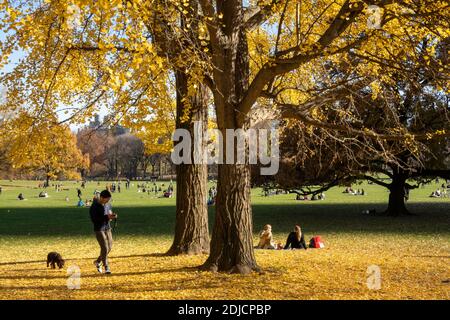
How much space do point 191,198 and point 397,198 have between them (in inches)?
802

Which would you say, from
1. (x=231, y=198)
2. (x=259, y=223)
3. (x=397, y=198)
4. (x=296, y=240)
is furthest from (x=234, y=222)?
(x=397, y=198)

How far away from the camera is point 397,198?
30469mm

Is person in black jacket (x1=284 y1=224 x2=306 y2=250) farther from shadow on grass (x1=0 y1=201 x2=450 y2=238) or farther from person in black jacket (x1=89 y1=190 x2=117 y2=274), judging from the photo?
person in black jacket (x1=89 y1=190 x2=117 y2=274)

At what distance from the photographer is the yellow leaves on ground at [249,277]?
8719mm

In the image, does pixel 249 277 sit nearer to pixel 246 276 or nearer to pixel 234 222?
pixel 246 276

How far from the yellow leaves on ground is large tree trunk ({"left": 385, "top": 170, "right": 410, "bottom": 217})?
47.3 ft

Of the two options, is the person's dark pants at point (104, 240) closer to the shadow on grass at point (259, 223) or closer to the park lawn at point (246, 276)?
the park lawn at point (246, 276)

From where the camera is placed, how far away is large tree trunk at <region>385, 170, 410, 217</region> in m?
30.0

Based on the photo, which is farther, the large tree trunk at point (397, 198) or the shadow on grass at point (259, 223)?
the large tree trunk at point (397, 198)

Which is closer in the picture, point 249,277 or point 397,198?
point 249,277

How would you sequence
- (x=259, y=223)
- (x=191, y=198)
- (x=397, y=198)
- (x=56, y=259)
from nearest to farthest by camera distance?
(x=56, y=259)
(x=191, y=198)
(x=259, y=223)
(x=397, y=198)

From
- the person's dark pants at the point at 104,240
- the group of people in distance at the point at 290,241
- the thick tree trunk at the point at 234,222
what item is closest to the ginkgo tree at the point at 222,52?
the thick tree trunk at the point at 234,222

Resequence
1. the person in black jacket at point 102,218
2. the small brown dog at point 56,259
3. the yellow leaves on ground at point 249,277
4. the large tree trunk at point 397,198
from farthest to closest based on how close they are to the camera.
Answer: the large tree trunk at point 397,198 → the small brown dog at point 56,259 → the person in black jacket at point 102,218 → the yellow leaves on ground at point 249,277

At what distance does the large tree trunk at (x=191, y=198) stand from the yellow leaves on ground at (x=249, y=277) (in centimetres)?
54
